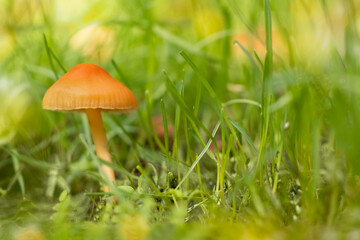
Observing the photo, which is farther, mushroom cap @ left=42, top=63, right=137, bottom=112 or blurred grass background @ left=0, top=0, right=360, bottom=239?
mushroom cap @ left=42, top=63, right=137, bottom=112

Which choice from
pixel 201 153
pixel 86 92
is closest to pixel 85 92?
pixel 86 92

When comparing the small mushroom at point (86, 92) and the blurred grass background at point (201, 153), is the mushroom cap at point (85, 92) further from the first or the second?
the blurred grass background at point (201, 153)

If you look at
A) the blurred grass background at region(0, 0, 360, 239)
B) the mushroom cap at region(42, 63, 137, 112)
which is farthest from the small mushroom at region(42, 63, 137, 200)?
the blurred grass background at region(0, 0, 360, 239)

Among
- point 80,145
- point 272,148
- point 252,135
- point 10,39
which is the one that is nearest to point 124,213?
point 272,148

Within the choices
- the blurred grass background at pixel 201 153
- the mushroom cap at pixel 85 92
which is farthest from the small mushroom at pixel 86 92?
the blurred grass background at pixel 201 153

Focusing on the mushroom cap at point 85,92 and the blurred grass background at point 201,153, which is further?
the mushroom cap at point 85,92

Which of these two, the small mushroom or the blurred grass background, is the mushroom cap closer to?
the small mushroom
